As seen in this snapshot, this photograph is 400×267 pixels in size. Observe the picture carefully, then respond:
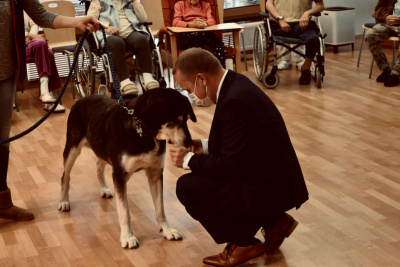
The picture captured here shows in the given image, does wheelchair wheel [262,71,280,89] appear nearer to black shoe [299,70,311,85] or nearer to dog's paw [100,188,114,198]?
black shoe [299,70,311,85]

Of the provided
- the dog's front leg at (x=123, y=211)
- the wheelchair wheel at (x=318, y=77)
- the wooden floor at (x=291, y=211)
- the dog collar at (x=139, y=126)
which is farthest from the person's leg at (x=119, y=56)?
the dog collar at (x=139, y=126)

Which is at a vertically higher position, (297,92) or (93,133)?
(93,133)

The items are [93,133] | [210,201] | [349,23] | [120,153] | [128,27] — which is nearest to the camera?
[210,201]

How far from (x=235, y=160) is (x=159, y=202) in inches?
30.4

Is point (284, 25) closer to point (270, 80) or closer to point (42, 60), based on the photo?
point (270, 80)

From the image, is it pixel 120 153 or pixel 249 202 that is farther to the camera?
pixel 120 153

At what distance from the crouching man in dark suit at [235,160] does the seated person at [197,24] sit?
3.61 m

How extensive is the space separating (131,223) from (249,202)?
0.99 m

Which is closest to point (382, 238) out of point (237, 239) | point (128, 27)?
point (237, 239)

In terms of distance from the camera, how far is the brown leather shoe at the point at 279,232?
3010 mm

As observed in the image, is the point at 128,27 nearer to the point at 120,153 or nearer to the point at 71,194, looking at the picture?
the point at 71,194

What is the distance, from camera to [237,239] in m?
2.92

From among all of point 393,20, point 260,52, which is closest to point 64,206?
point 260,52

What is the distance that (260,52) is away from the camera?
23.4ft
